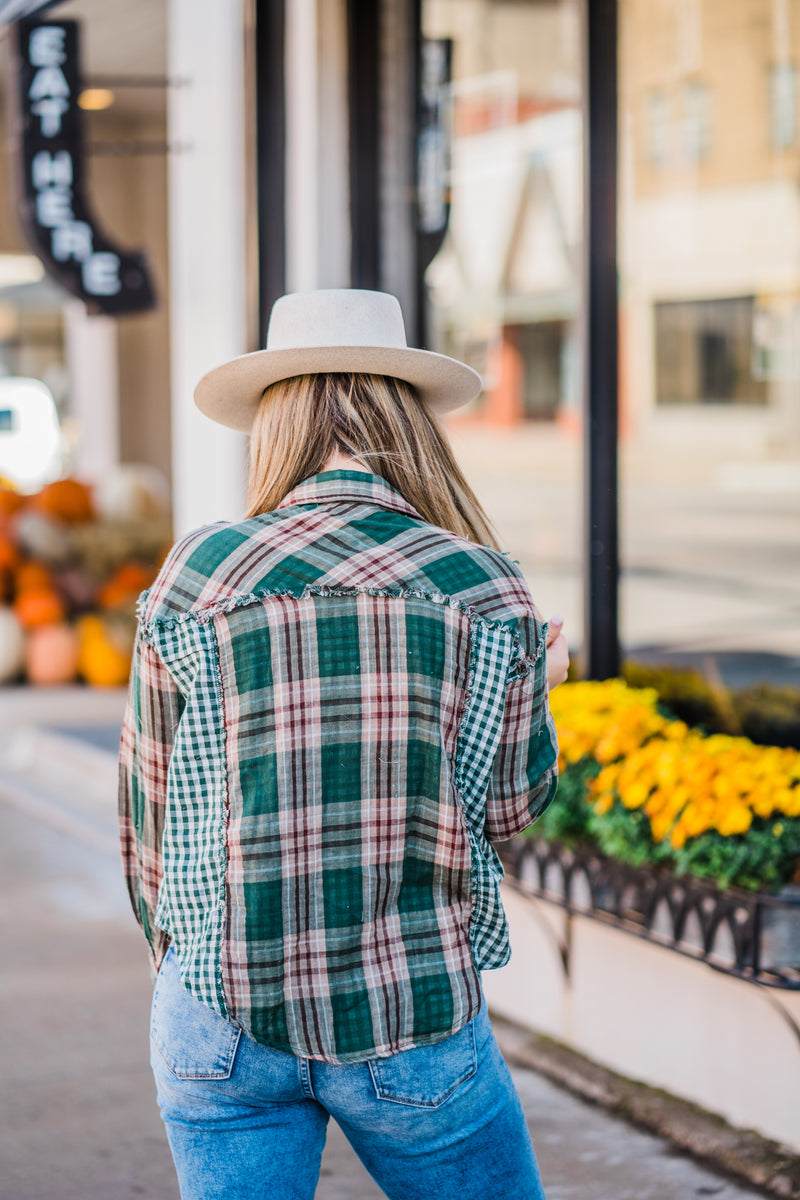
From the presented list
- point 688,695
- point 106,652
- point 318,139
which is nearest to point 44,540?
point 106,652

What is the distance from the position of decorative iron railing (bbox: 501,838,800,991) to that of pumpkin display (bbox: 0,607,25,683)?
16.4 ft

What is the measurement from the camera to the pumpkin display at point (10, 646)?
7.99m

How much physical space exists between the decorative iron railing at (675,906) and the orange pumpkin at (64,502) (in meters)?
5.89

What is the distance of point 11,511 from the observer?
880 centimetres

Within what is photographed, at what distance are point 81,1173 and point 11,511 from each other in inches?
250

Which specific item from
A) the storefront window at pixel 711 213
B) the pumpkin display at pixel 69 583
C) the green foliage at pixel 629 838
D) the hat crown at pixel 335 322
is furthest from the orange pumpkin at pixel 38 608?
the hat crown at pixel 335 322

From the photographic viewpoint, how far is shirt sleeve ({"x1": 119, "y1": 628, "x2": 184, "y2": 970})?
1.58 meters

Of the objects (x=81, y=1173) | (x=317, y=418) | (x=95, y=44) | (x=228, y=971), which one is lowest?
(x=81, y=1173)

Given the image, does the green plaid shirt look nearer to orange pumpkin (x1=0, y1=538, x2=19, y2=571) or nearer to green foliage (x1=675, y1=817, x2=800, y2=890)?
green foliage (x1=675, y1=817, x2=800, y2=890)

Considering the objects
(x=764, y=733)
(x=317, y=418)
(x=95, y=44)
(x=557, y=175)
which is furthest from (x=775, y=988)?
(x=95, y=44)

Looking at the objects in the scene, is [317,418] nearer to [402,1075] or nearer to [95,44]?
[402,1075]

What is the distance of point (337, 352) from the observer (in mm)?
1658

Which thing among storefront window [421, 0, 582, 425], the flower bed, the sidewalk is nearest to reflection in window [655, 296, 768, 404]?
storefront window [421, 0, 582, 425]

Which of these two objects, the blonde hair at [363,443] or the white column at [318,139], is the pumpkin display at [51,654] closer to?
the white column at [318,139]
